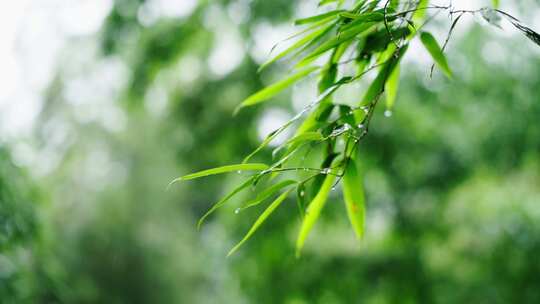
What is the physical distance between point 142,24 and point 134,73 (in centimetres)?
37

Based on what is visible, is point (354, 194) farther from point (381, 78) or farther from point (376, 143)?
point (376, 143)

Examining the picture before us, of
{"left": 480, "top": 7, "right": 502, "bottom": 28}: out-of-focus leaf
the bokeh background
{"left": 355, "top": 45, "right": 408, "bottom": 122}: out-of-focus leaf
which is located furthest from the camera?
the bokeh background

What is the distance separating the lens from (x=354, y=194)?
809 mm

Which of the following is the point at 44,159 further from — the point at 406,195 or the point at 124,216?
the point at 406,195

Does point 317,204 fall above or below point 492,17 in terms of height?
below

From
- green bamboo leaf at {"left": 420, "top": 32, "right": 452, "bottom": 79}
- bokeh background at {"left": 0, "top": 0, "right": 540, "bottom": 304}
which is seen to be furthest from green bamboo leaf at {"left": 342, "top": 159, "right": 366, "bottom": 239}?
bokeh background at {"left": 0, "top": 0, "right": 540, "bottom": 304}

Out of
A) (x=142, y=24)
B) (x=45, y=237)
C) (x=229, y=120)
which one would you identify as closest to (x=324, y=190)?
(x=45, y=237)

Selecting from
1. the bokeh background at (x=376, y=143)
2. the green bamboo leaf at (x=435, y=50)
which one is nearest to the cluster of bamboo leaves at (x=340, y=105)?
the green bamboo leaf at (x=435, y=50)

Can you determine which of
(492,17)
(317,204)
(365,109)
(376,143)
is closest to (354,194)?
(317,204)

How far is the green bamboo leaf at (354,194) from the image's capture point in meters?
0.79

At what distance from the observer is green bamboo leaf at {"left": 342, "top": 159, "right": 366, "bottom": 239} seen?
0.79 meters

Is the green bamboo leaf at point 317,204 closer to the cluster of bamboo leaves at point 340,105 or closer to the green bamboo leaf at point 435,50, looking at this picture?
the cluster of bamboo leaves at point 340,105

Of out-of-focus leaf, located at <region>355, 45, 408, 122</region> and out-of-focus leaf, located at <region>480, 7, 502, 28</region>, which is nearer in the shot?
out-of-focus leaf, located at <region>480, 7, 502, 28</region>

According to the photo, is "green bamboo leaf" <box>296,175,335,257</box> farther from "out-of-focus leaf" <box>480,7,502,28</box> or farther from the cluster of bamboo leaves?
"out-of-focus leaf" <box>480,7,502,28</box>
